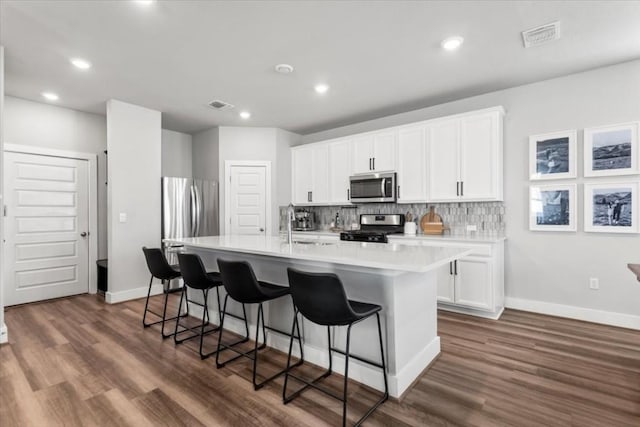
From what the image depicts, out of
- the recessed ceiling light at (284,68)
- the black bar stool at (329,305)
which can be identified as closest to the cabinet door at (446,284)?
the black bar stool at (329,305)

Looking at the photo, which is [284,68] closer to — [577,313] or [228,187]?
[228,187]

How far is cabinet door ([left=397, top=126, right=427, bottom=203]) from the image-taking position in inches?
168

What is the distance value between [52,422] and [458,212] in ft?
14.2

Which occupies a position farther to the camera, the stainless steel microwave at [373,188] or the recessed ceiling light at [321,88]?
the stainless steel microwave at [373,188]

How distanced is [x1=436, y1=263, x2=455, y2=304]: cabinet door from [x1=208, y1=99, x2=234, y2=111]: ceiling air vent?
3502 mm

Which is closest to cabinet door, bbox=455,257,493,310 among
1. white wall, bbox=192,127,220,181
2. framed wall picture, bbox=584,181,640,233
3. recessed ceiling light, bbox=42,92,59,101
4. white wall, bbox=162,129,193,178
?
framed wall picture, bbox=584,181,640,233

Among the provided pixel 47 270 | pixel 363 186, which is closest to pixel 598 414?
pixel 363 186

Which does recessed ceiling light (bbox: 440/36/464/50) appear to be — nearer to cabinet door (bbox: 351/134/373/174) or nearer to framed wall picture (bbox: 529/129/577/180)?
framed wall picture (bbox: 529/129/577/180)

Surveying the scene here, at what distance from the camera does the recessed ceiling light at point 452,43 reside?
2.78 m

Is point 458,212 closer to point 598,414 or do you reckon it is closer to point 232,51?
point 598,414

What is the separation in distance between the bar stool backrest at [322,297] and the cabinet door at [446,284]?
89.6 inches

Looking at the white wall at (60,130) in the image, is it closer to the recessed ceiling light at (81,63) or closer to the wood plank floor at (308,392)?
the recessed ceiling light at (81,63)

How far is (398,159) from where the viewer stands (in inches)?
177

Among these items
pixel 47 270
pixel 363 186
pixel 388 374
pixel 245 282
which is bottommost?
pixel 388 374
